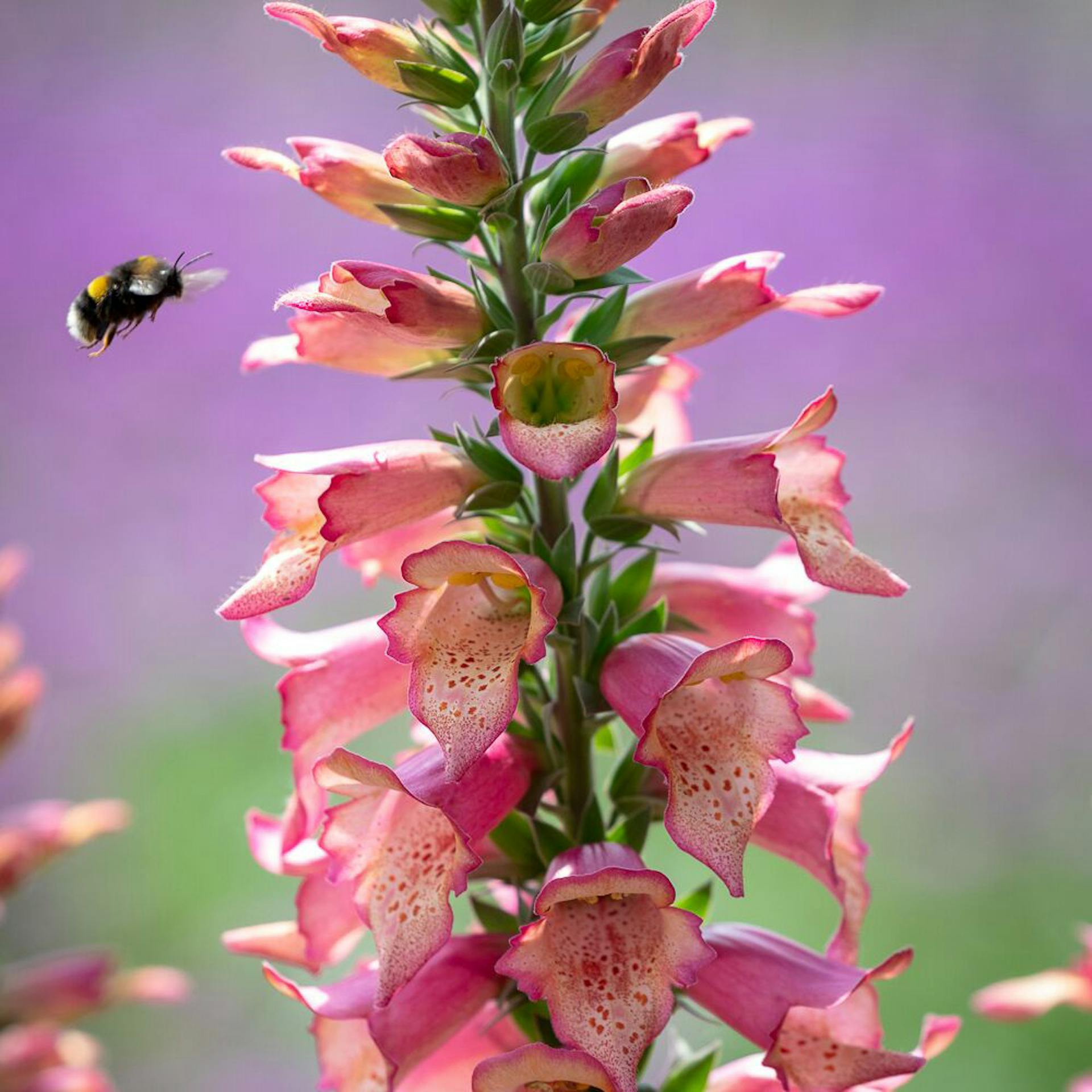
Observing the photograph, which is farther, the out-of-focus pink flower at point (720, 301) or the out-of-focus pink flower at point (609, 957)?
the out-of-focus pink flower at point (720, 301)

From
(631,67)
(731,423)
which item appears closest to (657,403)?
(631,67)

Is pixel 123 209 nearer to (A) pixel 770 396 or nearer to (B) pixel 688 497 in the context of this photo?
(A) pixel 770 396

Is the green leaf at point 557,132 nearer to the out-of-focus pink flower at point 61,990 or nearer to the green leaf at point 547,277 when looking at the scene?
the green leaf at point 547,277

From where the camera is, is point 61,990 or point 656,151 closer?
point 656,151

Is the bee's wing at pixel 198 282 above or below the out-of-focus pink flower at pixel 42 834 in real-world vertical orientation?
above

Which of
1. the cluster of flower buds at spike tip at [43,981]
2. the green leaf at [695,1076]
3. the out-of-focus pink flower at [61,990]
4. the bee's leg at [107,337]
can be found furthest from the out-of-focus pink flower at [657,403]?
the out-of-focus pink flower at [61,990]

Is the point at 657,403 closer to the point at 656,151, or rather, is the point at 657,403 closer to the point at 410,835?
the point at 656,151

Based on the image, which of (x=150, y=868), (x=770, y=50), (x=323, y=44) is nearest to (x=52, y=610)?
(x=150, y=868)
